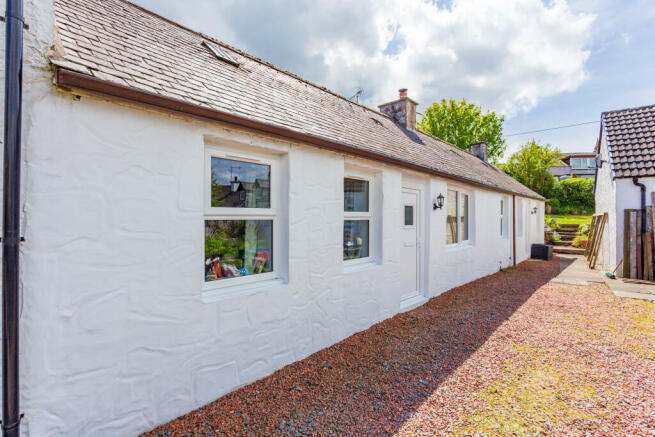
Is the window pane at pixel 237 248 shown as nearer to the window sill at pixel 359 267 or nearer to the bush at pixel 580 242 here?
the window sill at pixel 359 267

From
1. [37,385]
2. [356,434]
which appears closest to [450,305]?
[356,434]

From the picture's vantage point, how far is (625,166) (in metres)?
9.62

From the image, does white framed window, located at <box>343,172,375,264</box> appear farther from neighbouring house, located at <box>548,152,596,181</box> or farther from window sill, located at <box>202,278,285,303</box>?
neighbouring house, located at <box>548,152,596,181</box>

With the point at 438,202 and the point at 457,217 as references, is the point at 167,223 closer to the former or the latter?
the point at 438,202

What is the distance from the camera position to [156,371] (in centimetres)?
274

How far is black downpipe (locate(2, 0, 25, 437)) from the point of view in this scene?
1943mm

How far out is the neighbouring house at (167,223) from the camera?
221 cm

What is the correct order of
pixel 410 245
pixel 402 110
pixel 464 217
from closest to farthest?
pixel 410 245 → pixel 464 217 → pixel 402 110

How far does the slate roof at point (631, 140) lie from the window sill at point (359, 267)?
952 cm

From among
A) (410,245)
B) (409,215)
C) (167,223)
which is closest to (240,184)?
(167,223)

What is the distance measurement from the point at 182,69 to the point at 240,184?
5.25 ft

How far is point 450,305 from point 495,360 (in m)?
2.65

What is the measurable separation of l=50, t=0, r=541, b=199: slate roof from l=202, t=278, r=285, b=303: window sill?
200 centimetres

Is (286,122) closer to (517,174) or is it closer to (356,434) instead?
(356,434)
